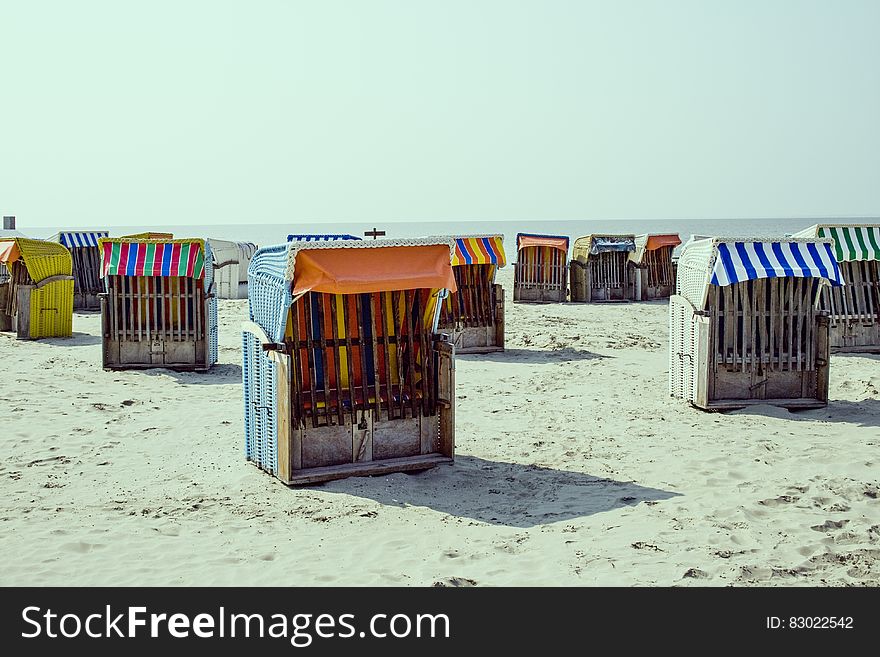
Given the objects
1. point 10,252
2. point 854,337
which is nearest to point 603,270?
point 854,337

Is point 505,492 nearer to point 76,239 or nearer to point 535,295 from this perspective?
point 535,295

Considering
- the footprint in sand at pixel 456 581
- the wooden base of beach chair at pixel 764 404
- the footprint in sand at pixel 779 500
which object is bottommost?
the footprint in sand at pixel 456 581

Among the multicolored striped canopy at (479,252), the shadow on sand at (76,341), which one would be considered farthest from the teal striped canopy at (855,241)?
the shadow on sand at (76,341)

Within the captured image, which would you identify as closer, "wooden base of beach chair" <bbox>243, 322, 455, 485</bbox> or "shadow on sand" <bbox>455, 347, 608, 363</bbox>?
"wooden base of beach chair" <bbox>243, 322, 455, 485</bbox>

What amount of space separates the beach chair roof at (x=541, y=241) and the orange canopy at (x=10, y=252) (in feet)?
41.3

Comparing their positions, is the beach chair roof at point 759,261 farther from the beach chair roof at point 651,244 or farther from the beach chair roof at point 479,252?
the beach chair roof at point 651,244

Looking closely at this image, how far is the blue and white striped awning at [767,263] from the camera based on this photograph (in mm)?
9758

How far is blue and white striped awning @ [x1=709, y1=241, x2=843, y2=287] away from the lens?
9758mm

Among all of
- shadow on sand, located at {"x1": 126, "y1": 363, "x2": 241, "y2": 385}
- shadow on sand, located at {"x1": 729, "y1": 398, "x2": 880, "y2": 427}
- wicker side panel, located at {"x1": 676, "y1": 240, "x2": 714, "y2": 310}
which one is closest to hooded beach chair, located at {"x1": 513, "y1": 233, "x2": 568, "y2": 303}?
shadow on sand, located at {"x1": 126, "y1": 363, "x2": 241, "y2": 385}

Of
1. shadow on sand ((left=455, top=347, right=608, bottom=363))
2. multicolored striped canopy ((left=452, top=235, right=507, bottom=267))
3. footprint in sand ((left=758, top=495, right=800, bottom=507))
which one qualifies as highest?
multicolored striped canopy ((left=452, top=235, right=507, bottom=267))

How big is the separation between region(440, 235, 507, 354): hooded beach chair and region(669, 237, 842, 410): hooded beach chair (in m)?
A: 4.99

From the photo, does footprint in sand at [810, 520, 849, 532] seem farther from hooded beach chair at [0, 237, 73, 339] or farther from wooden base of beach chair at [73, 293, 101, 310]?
wooden base of beach chair at [73, 293, 101, 310]

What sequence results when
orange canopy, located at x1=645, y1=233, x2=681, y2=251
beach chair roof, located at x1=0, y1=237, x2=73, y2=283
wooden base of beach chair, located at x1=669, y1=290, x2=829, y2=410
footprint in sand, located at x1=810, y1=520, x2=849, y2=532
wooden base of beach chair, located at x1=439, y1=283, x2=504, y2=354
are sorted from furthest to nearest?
orange canopy, located at x1=645, y1=233, x2=681, y2=251
beach chair roof, located at x1=0, y1=237, x2=73, y2=283
wooden base of beach chair, located at x1=439, y1=283, x2=504, y2=354
wooden base of beach chair, located at x1=669, y1=290, x2=829, y2=410
footprint in sand, located at x1=810, y1=520, x2=849, y2=532

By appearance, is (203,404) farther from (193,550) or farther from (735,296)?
(735,296)
